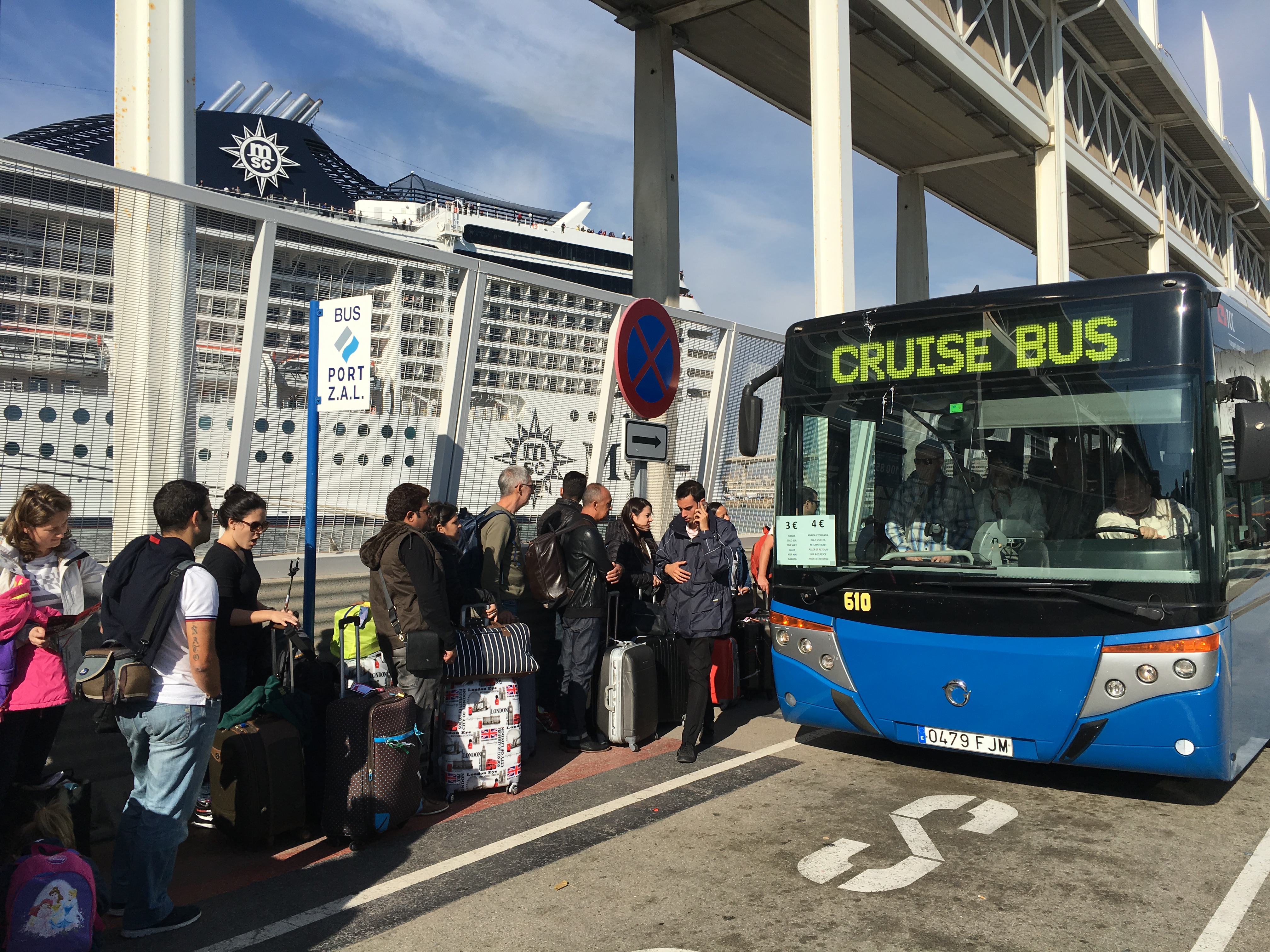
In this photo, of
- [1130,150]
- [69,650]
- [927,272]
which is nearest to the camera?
[69,650]

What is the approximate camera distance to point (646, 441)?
725 cm

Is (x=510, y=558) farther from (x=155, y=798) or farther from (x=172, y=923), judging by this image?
(x=172, y=923)

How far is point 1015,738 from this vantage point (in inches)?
201

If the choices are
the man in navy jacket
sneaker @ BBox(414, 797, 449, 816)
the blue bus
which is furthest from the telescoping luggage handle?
the blue bus

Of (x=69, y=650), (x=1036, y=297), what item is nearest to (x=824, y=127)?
(x=1036, y=297)

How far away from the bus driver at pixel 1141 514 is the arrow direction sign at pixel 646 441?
318cm

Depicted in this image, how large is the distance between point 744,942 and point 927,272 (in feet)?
51.9

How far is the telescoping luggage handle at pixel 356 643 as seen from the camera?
4996mm

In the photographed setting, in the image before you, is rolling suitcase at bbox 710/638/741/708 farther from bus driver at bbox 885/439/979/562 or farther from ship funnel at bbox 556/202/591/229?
ship funnel at bbox 556/202/591/229

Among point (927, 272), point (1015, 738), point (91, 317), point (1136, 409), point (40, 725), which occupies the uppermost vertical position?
point (927, 272)

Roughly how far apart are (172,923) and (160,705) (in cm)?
86

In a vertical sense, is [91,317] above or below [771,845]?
above

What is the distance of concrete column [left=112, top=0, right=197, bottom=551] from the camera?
539 cm

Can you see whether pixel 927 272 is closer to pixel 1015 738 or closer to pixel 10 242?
pixel 1015 738
